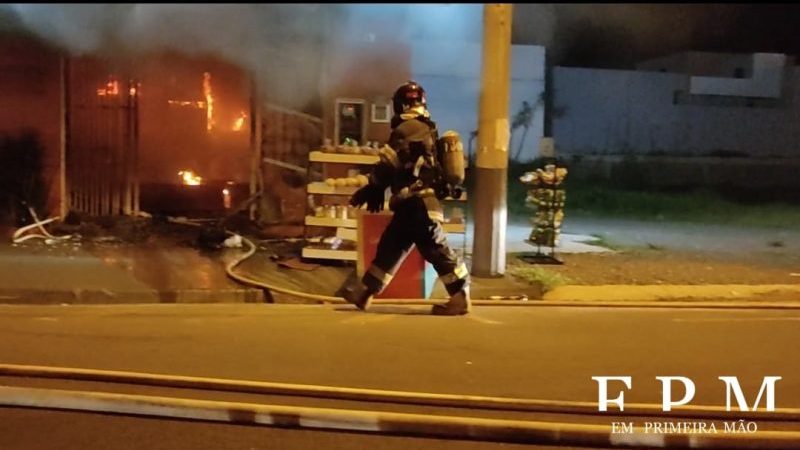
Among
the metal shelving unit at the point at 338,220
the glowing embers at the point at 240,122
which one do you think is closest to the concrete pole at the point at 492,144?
the metal shelving unit at the point at 338,220

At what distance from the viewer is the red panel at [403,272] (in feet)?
24.7

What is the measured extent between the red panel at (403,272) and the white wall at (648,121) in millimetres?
14986

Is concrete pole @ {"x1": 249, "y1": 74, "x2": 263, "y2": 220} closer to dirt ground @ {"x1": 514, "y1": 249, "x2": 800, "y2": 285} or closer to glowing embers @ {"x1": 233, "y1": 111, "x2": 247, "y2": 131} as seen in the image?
glowing embers @ {"x1": 233, "y1": 111, "x2": 247, "y2": 131}

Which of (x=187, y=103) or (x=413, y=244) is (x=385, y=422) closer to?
(x=413, y=244)

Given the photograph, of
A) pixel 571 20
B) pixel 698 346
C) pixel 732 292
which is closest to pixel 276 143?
pixel 732 292

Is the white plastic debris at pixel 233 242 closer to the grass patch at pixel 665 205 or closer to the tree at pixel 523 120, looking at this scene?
the grass patch at pixel 665 205

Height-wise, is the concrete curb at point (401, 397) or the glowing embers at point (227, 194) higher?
the glowing embers at point (227, 194)

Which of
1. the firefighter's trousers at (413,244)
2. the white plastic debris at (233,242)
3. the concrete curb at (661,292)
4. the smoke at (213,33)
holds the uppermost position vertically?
the smoke at (213,33)

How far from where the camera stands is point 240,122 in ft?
35.0

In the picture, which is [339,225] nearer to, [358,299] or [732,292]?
[358,299]

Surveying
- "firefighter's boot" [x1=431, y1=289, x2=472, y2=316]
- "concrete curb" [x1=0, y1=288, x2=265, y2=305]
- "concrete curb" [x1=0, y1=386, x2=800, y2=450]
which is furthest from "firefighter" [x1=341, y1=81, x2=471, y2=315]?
"concrete curb" [x1=0, y1=386, x2=800, y2=450]

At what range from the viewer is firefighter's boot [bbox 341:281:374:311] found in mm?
6982

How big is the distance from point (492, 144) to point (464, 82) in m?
5.51

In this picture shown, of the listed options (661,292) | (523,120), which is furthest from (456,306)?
(523,120)
